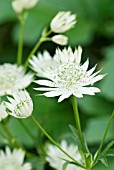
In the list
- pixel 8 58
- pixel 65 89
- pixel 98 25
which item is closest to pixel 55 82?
pixel 65 89

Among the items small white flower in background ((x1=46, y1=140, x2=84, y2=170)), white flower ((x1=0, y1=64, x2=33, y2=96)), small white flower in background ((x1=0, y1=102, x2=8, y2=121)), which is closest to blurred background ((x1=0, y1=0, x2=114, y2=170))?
small white flower in background ((x1=46, y1=140, x2=84, y2=170))

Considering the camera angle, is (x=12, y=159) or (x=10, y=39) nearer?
(x=12, y=159)

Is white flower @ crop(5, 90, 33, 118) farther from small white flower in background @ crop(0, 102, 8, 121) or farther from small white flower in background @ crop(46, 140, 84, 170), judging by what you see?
small white flower in background @ crop(46, 140, 84, 170)

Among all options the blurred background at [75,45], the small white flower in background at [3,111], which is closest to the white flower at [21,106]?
the small white flower in background at [3,111]

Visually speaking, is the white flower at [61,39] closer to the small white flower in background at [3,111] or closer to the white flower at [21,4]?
the white flower at [21,4]

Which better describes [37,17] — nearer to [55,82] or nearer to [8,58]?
[8,58]

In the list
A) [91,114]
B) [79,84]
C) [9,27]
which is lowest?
[91,114]
